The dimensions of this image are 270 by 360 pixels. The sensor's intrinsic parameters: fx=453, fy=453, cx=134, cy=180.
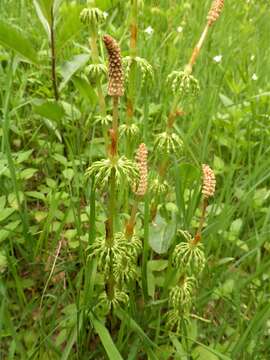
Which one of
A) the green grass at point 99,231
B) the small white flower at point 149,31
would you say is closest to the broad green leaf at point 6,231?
the green grass at point 99,231

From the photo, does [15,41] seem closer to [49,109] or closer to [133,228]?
[49,109]

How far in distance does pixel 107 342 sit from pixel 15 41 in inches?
42.2

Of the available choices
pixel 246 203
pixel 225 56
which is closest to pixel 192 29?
pixel 225 56

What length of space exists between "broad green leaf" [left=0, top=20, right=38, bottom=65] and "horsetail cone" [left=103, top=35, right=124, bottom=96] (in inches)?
27.8

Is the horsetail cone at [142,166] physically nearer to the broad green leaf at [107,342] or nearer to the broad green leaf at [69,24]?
the broad green leaf at [107,342]

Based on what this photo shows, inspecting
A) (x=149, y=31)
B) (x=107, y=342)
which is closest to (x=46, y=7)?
(x=107, y=342)

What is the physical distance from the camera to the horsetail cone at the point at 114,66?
963 mm

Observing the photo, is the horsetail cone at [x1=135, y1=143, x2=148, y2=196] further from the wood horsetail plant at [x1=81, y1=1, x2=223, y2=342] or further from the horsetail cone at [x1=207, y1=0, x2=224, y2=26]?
the horsetail cone at [x1=207, y1=0, x2=224, y2=26]

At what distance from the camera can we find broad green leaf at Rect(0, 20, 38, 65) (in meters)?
1.56

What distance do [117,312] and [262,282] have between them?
1.80 feet

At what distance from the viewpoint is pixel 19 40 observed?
1.62 m

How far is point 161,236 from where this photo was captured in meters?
1.58

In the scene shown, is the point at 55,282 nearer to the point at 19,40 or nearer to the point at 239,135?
the point at 19,40

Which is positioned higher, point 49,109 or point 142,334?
point 49,109
